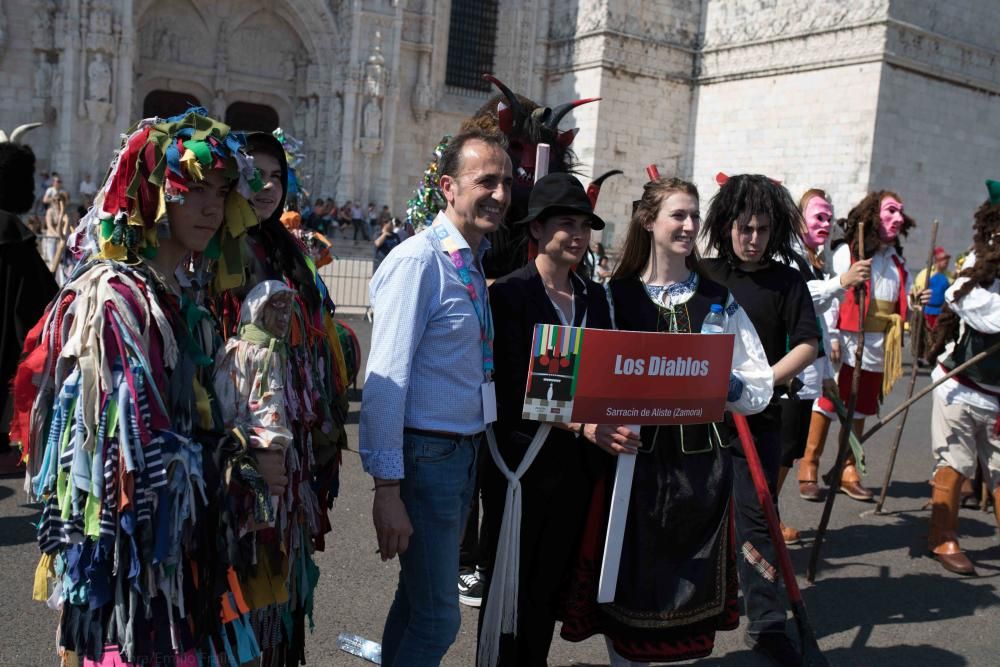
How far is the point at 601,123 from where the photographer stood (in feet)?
88.1

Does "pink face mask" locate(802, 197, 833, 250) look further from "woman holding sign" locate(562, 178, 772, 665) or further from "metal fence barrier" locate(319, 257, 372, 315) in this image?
"metal fence barrier" locate(319, 257, 372, 315)

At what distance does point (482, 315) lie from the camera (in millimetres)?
3023

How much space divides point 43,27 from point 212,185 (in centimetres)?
2387

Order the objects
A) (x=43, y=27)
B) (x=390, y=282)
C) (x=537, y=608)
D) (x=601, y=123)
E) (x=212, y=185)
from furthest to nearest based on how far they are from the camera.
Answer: (x=601, y=123)
(x=43, y=27)
(x=537, y=608)
(x=390, y=282)
(x=212, y=185)

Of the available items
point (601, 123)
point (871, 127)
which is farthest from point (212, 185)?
point (601, 123)

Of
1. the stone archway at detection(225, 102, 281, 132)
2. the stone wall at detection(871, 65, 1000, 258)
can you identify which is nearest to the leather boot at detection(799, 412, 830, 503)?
the stone wall at detection(871, 65, 1000, 258)

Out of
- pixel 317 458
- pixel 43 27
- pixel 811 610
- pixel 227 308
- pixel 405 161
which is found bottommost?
pixel 811 610

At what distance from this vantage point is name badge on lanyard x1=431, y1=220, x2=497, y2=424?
2.98 metres

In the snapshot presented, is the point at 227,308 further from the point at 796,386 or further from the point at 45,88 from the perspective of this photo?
the point at 45,88

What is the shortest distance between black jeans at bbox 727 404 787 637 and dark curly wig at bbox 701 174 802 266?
853 mm

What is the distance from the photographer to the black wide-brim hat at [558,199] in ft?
10.6

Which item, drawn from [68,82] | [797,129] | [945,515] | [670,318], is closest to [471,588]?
[670,318]

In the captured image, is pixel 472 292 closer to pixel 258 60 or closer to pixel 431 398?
pixel 431 398

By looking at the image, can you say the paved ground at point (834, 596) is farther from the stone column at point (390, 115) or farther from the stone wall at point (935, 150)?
the stone column at point (390, 115)
